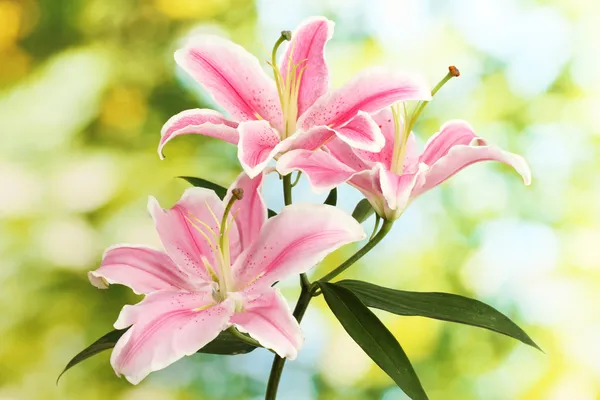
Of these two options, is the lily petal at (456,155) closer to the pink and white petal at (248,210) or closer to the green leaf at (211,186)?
the pink and white petal at (248,210)

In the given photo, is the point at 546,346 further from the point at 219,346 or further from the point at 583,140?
the point at 219,346

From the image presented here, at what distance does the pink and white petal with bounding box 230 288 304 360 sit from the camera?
668mm

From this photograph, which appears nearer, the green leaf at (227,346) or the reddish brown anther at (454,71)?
the reddish brown anther at (454,71)

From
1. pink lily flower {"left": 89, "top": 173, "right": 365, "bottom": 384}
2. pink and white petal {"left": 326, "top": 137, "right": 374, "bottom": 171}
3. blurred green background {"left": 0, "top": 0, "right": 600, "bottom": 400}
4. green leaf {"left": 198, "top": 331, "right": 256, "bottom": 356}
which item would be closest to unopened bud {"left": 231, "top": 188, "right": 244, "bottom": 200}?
pink lily flower {"left": 89, "top": 173, "right": 365, "bottom": 384}

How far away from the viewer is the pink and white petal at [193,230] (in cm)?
79

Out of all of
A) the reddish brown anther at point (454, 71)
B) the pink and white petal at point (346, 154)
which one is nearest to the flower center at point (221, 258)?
the pink and white petal at point (346, 154)

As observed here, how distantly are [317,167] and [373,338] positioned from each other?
17cm

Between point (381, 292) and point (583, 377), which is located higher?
point (381, 292)

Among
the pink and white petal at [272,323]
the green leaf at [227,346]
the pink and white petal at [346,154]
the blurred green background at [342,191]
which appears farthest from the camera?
the blurred green background at [342,191]

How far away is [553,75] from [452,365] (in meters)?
0.52

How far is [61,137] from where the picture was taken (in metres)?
1.42

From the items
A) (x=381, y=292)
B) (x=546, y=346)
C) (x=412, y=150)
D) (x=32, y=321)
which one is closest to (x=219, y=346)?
(x=381, y=292)

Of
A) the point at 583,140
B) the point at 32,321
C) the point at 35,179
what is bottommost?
the point at 32,321

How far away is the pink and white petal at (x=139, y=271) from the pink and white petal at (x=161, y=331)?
47mm
